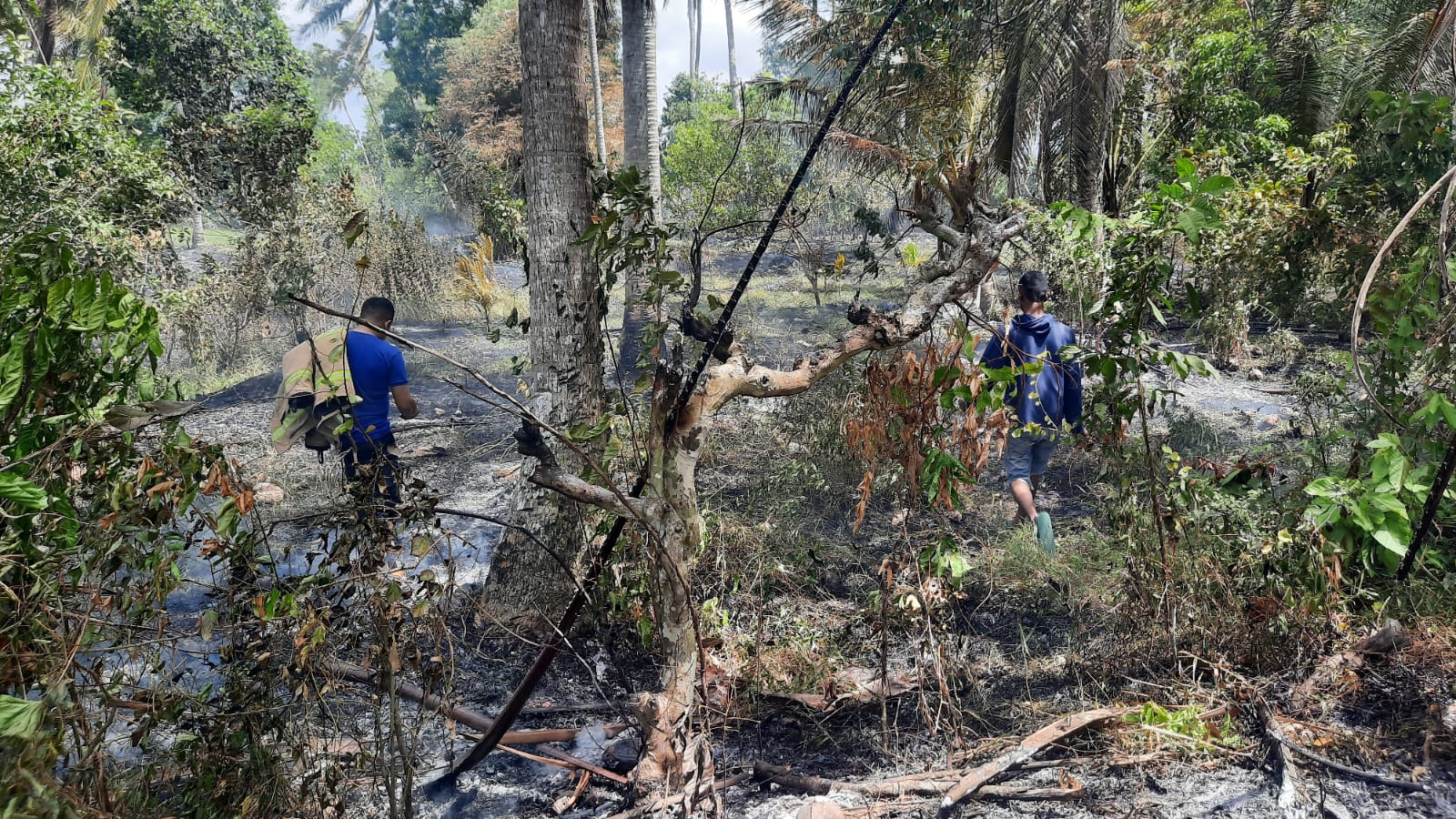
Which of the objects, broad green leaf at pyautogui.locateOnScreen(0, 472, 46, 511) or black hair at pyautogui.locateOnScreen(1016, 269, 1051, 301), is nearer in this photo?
broad green leaf at pyautogui.locateOnScreen(0, 472, 46, 511)

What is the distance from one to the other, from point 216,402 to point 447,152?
12193mm

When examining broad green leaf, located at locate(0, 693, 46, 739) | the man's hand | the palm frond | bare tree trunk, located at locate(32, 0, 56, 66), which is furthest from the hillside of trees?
the palm frond

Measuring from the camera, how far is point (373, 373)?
4.53 meters

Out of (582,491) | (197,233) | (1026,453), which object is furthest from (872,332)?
(197,233)

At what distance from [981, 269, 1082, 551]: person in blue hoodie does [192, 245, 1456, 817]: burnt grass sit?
28 centimetres

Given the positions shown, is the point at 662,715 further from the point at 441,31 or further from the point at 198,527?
the point at 441,31

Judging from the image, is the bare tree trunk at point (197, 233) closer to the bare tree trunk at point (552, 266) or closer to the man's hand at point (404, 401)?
the man's hand at point (404, 401)

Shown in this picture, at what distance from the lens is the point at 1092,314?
3.28 metres

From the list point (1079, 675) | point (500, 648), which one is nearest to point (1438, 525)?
point (1079, 675)

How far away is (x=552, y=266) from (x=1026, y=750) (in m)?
2.74

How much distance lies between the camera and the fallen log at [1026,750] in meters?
2.61

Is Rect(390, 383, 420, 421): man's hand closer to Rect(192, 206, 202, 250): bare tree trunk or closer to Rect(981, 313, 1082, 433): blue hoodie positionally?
Rect(981, 313, 1082, 433): blue hoodie

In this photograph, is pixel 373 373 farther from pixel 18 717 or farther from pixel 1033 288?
pixel 1033 288

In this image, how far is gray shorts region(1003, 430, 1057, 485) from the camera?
15.1ft
